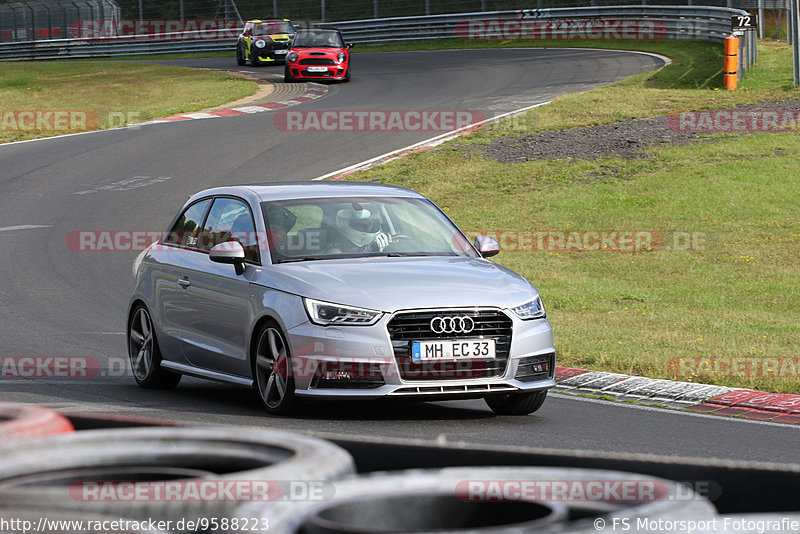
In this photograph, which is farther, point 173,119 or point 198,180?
point 173,119

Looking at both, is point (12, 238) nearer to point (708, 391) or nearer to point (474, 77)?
point (708, 391)

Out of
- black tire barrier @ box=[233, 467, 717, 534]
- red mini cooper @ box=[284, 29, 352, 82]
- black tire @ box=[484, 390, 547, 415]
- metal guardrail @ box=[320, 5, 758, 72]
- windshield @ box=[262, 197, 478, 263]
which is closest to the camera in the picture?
black tire barrier @ box=[233, 467, 717, 534]

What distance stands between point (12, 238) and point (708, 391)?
1219 cm

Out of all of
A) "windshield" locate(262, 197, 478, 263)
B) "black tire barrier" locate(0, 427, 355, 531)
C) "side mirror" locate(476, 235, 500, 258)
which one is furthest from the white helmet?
"black tire barrier" locate(0, 427, 355, 531)

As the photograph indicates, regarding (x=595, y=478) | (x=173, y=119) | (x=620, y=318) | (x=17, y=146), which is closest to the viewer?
(x=595, y=478)

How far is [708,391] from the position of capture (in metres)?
9.79

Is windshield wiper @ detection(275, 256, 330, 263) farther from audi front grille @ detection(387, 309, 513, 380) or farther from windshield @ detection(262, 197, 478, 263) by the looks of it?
audi front grille @ detection(387, 309, 513, 380)

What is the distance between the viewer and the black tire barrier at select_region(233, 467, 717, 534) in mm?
3145

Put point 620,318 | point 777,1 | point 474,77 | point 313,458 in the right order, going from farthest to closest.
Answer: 1. point 777,1
2. point 474,77
3. point 620,318
4. point 313,458

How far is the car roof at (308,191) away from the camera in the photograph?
376 inches

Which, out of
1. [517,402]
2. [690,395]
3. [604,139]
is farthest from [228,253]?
[604,139]

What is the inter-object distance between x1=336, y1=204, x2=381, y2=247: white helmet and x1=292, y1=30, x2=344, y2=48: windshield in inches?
1186

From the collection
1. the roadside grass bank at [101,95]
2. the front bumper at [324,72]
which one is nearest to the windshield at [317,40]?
the front bumper at [324,72]

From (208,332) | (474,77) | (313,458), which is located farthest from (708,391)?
(474,77)
